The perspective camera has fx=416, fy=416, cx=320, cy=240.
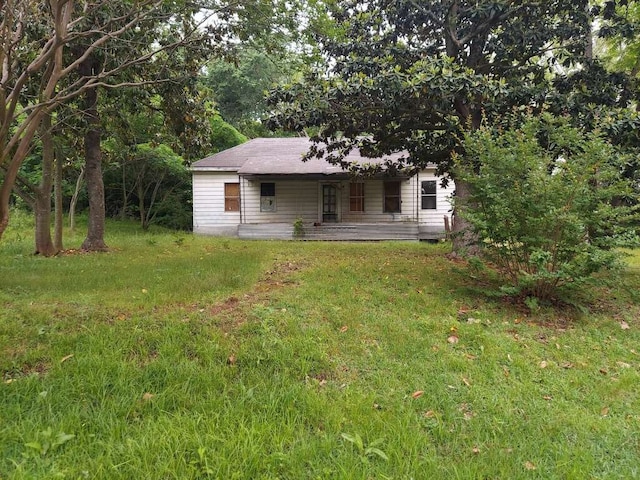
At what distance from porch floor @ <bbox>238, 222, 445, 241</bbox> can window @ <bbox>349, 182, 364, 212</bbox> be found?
63.7 inches

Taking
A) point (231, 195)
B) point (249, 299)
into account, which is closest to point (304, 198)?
point (231, 195)

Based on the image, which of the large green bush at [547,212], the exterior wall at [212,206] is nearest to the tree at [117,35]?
the large green bush at [547,212]

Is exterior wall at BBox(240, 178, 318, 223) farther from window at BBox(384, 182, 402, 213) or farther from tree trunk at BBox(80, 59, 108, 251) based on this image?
tree trunk at BBox(80, 59, 108, 251)

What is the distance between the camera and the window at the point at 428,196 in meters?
17.5

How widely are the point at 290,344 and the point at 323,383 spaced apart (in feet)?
2.03

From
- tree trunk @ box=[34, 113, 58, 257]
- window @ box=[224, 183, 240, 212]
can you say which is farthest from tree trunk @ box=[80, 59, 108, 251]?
window @ box=[224, 183, 240, 212]

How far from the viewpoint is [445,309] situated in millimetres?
5195

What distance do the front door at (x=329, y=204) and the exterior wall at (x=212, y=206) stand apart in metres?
3.63

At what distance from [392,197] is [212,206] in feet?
24.8

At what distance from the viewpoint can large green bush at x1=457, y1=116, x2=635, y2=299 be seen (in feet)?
15.8

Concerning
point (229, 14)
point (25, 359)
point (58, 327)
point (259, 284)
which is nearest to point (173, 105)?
point (229, 14)

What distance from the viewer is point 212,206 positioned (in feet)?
56.7

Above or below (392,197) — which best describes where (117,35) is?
above

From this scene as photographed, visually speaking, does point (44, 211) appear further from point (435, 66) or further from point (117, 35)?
point (435, 66)
